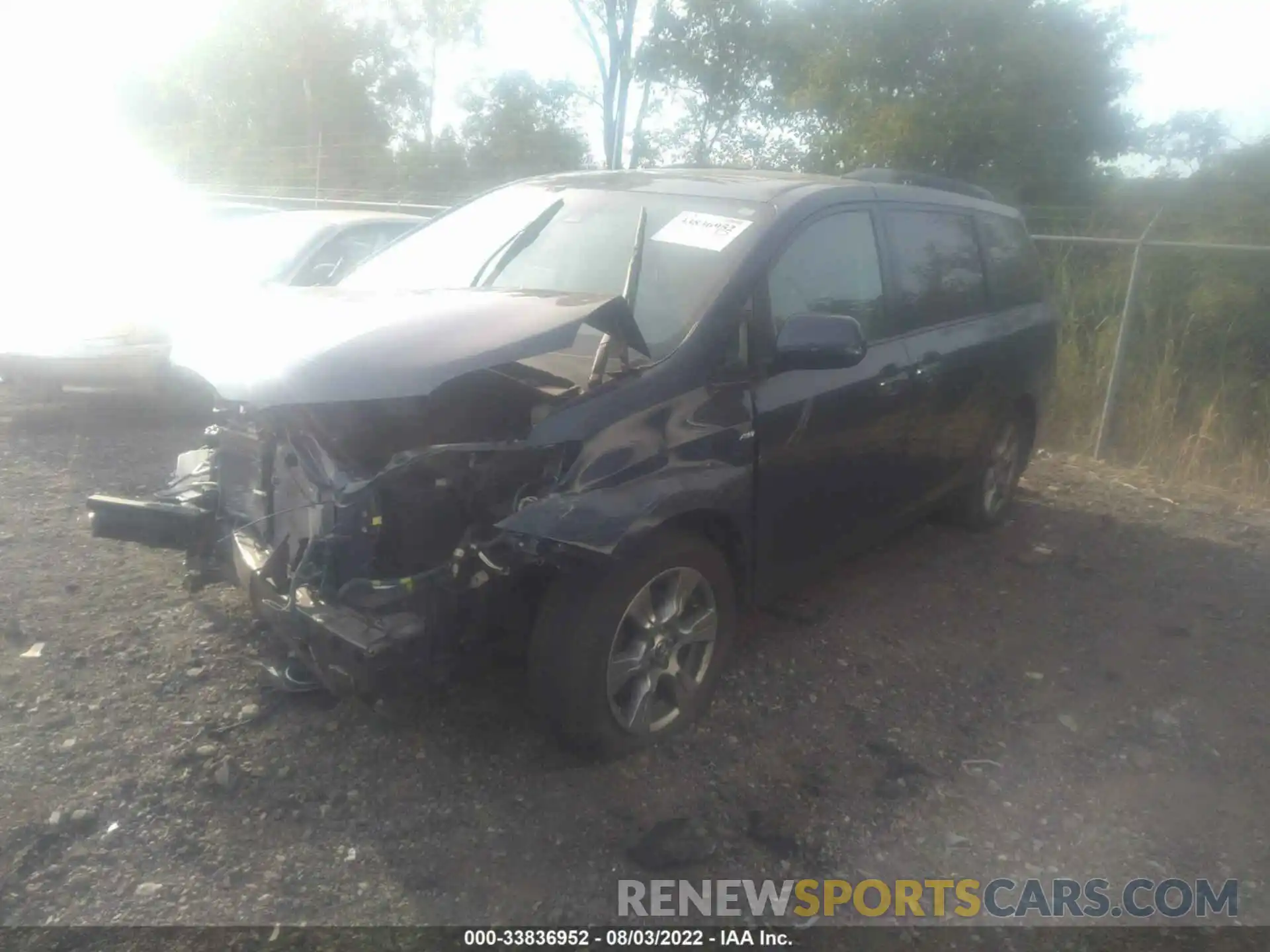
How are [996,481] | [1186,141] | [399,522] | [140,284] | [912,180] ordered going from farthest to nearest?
[1186,141], [140,284], [996,481], [912,180], [399,522]

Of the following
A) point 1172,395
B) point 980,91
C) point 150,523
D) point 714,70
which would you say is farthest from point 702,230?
point 714,70

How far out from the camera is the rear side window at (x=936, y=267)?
15.0 ft

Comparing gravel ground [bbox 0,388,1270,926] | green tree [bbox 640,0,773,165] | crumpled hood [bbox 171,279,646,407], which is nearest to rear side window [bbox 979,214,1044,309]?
gravel ground [bbox 0,388,1270,926]

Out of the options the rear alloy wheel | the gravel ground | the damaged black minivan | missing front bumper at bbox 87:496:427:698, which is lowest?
the gravel ground

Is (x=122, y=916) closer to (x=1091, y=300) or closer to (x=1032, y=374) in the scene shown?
(x=1032, y=374)

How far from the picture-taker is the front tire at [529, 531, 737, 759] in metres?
3.13

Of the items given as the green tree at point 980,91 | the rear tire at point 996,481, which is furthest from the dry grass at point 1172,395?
the green tree at point 980,91

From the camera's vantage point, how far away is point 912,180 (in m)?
5.11

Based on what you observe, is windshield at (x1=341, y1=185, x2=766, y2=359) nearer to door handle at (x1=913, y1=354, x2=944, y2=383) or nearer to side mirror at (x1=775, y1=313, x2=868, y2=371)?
side mirror at (x1=775, y1=313, x2=868, y2=371)

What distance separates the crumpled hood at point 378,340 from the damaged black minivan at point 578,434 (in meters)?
0.01

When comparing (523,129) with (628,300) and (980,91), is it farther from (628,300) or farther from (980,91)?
(628,300)

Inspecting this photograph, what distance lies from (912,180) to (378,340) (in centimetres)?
318

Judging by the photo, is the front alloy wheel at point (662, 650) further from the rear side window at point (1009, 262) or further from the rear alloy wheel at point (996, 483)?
the rear side window at point (1009, 262)

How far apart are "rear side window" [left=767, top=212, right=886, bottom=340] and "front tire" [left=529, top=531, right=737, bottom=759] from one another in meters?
1.04
